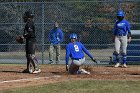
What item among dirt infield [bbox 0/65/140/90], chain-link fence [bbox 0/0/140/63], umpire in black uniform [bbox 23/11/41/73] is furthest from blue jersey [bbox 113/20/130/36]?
umpire in black uniform [bbox 23/11/41/73]

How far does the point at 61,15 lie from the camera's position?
72.1 feet

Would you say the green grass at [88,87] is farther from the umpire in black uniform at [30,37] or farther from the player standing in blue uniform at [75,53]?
the umpire in black uniform at [30,37]

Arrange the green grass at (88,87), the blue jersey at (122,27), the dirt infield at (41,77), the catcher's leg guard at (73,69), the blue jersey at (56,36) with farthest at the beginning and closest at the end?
the blue jersey at (56,36) → the blue jersey at (122,27) → the catcher's leg guard at (73,69) → the dirt infield at (41,77) → the green grass at (88,87)

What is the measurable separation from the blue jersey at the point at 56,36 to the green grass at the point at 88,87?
796 cm

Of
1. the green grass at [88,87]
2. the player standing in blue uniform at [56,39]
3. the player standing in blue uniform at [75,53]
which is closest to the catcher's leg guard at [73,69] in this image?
the player standing in blue uniform at [75,53]

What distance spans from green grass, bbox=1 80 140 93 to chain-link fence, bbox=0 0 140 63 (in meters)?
8.97

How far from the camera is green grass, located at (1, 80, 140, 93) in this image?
427 inches

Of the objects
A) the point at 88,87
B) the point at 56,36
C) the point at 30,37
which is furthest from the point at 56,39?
the point at 88,87

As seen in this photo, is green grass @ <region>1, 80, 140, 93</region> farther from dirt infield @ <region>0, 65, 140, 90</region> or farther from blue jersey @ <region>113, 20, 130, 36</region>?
blue jersey @ <region>113, 20, 130, 36</region>

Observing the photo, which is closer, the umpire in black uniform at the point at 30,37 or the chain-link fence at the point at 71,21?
the umpire in black uniform at the point at 30,37

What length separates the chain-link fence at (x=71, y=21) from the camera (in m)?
21.6

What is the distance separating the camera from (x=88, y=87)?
451 inches

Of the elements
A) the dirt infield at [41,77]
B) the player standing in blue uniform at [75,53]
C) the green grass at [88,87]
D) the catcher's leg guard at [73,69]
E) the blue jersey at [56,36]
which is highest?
the blue jersey at [56,36]

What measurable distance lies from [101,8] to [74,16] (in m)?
1.32
